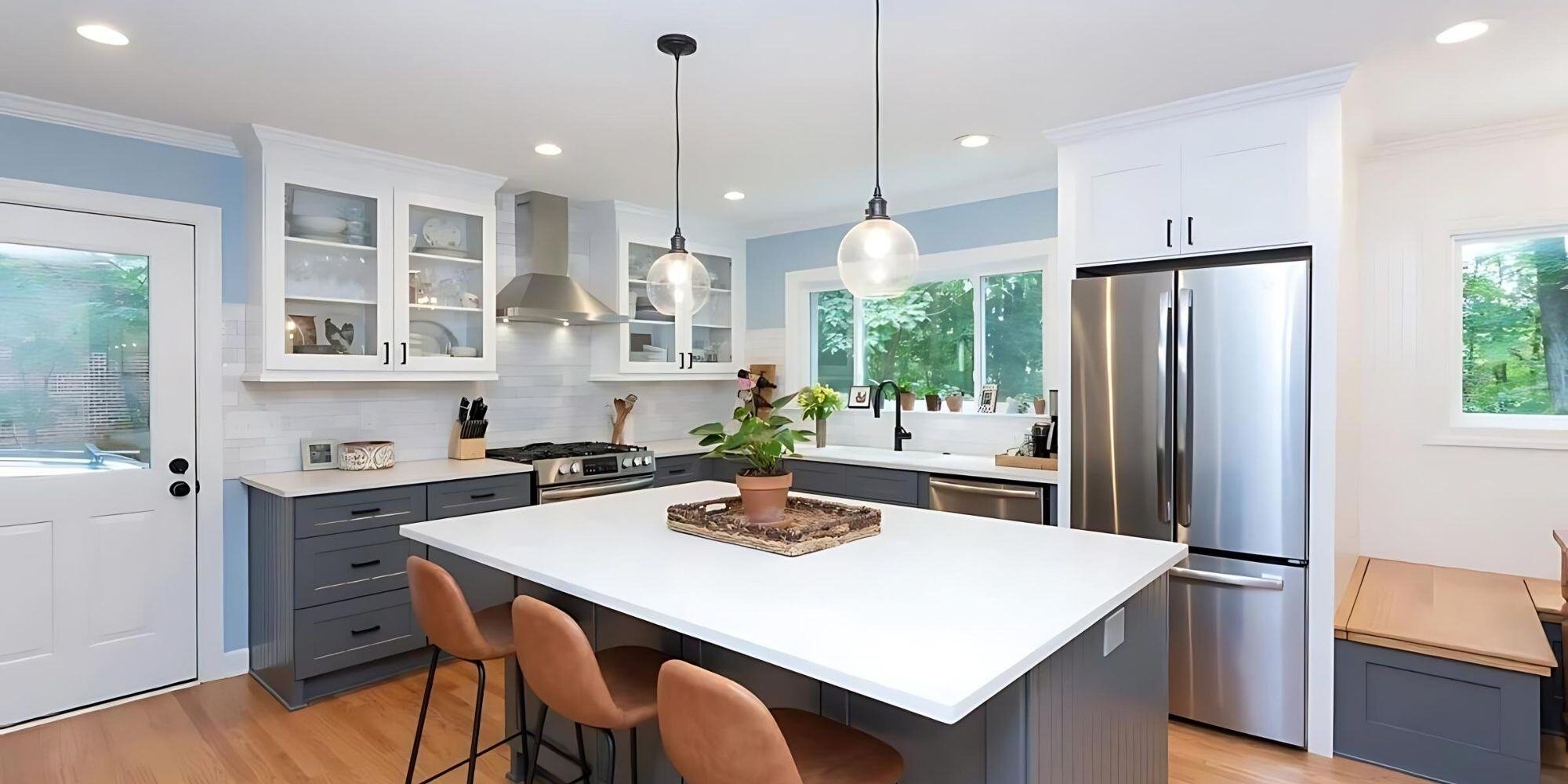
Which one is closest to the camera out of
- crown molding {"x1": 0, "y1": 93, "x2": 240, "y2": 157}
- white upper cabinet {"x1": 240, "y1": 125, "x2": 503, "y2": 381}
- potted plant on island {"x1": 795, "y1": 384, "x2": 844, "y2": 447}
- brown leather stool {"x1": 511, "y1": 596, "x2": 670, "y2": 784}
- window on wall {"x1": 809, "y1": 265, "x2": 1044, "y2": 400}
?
brown leather stool {"x1": 511, "y1": 596, "x2": 670, "y2": 784}

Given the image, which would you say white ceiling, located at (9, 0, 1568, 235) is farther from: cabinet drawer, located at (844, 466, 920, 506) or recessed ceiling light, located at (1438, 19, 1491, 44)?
cabinet drawer, located at (844, 466, 920, 506)

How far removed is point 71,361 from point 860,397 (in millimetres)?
3949

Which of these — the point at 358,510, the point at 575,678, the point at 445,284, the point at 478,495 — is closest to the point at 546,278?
the point at 445,284

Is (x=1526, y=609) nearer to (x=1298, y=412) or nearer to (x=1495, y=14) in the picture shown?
(x=1298, y=412)

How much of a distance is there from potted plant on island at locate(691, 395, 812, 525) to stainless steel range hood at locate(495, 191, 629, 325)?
233 cm

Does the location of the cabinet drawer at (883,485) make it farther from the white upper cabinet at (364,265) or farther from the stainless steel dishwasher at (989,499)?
the white upper cabinet at (364,265)

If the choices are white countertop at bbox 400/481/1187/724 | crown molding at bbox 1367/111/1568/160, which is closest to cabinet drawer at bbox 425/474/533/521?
white countertop at bbox 400/481/1187/724

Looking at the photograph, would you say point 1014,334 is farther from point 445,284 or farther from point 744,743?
point 744,743

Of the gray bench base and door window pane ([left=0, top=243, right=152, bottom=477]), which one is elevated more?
door window pane ([left=0, top=243, right=152, bottom=477])

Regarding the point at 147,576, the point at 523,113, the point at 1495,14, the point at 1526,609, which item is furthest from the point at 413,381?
the point at 1526,609

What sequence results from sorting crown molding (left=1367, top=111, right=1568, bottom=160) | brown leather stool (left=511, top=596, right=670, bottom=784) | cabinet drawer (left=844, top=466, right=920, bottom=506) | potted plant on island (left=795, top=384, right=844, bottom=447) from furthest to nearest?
1. potted plant on island (left=795, top=384, right=844, bottom=447)
2. cabinet drawer (left=844, top=466, right=920, bottom=506)
3. crown molding (left=1367, top=111, right=1568, bottom=160)
4. brown leather stool (left=511, top=596, right=670, bottom=784)

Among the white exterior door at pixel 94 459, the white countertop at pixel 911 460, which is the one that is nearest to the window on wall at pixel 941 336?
the white countertop at pixel 911 460

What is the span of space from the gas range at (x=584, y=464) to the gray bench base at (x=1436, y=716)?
330 centimetres

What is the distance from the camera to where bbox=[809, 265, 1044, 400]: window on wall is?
15.0 feet
